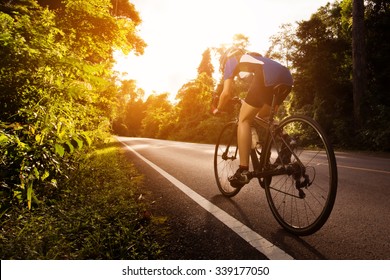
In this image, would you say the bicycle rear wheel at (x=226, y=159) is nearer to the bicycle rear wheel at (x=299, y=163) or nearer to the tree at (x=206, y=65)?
the bicycle rear wheel at (x=299, y=163)

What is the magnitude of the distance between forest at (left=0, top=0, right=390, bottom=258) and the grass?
0.69 feet

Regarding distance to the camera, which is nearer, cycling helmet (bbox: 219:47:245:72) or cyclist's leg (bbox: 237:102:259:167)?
cyclist's leg (bbox: 237:102:259:167)

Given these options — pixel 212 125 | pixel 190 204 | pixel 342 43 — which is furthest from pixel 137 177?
pixel 212 125

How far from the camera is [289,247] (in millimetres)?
2082

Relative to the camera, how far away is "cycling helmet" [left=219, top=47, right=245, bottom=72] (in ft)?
10.9

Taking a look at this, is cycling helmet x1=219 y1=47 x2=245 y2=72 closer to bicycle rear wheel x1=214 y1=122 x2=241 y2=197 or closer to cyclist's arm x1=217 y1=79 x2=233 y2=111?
cyclist's arm x1=217 y1=79 x2=233 y2=111

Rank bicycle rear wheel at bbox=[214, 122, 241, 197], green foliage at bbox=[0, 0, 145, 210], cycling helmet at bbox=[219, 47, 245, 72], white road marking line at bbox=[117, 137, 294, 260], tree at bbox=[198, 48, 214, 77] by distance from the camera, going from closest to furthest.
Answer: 1. white road marking line at bbox=[117, 137, 294, 260]
2. green foliage at bbox=[0, 0, 145, 210]
3. cycling helmet at bbox=[219, 47, 245, 72]
4. bicycle rear wheel at bbox=[214, 122, 241, 197]
5. tree at bbox=[198, 48, 214, 77]

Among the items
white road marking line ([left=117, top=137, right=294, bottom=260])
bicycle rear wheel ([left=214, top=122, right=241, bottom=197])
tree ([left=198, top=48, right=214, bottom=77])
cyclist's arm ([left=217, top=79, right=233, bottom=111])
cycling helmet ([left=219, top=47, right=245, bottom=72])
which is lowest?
white road marking line ([left=117, top=137, right=294, bottom=260])

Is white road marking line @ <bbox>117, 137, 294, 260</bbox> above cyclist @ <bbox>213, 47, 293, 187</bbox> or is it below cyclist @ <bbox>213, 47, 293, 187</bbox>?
below

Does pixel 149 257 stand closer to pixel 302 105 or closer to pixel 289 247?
pixel 289 247

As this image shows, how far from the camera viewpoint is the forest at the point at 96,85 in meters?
2.81

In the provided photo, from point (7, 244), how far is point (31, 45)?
2.10 metres

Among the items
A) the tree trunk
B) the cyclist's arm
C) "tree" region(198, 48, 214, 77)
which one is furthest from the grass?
"tree" region(198, 48, 214, 77)

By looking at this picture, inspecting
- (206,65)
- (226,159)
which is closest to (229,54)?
(226,159)
